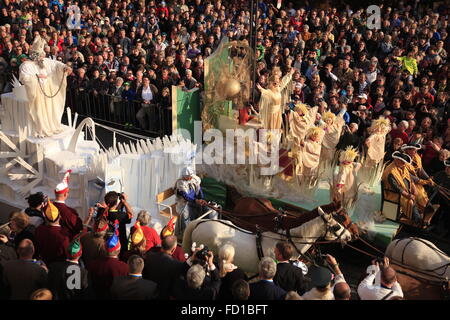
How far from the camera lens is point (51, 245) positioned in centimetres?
577

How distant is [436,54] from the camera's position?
43.2 ft

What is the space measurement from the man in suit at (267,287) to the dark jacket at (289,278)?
0.27m

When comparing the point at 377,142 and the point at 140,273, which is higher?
the point at 377,142

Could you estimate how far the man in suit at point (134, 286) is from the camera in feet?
15.6

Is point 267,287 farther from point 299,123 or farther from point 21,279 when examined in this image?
point 299,123

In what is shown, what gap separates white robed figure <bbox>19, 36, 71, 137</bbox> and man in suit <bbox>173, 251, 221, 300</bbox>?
15.9 ft

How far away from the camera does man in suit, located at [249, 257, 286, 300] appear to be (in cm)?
473

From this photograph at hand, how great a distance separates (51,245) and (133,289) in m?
1.46

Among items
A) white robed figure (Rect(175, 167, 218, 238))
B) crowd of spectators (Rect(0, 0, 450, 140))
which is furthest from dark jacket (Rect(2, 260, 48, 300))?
crowd of spectators (Rect(0, 0, 450, 140))

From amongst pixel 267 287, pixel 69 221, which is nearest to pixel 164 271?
pixel 267 287

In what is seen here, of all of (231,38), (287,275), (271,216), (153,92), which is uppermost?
(231,38)

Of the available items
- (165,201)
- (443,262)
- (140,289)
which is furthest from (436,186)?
(140,289)

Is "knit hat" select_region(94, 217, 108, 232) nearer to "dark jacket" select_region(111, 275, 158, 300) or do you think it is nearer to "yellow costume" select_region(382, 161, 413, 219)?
"dark jacket" select_region(111, 275, 158, 300)
